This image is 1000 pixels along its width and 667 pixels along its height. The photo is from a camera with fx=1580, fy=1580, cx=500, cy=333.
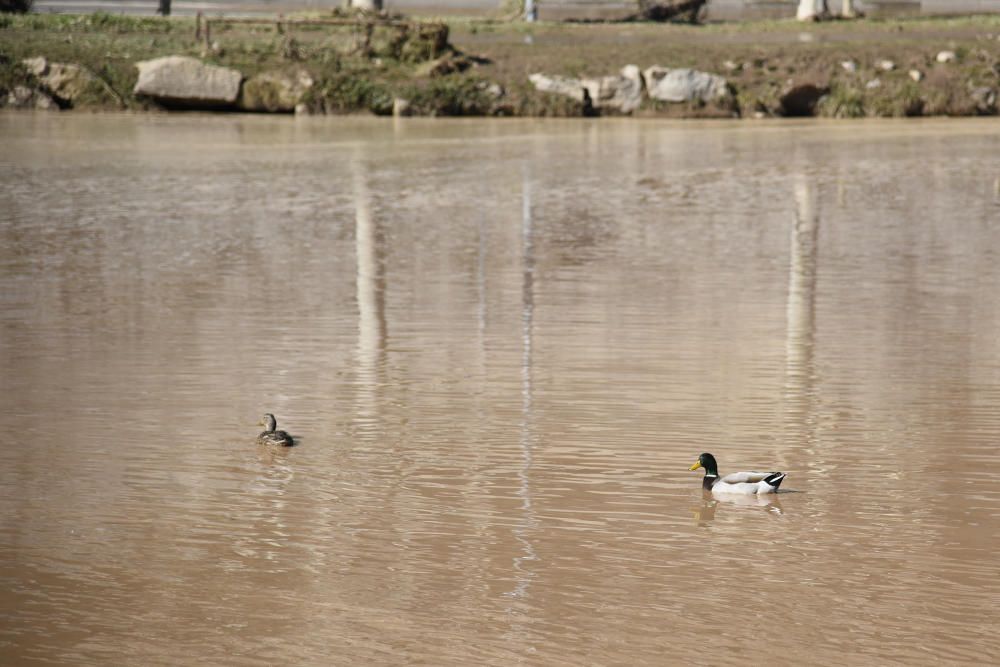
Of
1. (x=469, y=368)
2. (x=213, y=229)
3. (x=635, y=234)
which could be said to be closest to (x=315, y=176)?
(x=213, y=229)

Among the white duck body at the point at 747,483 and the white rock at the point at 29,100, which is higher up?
the white rock at the point at 29,100

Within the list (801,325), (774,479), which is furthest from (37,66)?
(774,479)

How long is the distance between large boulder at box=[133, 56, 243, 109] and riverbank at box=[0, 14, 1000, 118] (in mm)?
276

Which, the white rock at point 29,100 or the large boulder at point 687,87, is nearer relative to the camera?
the large boulder at point 687,87

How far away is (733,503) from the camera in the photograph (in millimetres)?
8562

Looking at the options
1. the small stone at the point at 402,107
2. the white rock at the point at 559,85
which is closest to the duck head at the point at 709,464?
the white rock at the point at 559,85

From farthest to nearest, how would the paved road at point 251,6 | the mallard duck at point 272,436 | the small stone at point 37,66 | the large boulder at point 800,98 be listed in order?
1. the paved road at point 251,6
2. the small stone at point 37,66
3. the large boulder at point 800,98
4. the mallard duck at point 272,436

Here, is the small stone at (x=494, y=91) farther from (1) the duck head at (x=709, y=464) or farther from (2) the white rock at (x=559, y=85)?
(1) the duck head at (x=709, y=464)

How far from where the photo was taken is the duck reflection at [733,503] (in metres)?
8.52

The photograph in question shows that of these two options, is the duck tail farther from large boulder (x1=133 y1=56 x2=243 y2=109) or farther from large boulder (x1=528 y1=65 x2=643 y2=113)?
large boulder (x1=133 y1=56 x2=243 y2=109)

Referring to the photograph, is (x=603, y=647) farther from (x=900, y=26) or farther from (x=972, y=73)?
(x=900, y=26)

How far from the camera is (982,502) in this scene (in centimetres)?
858

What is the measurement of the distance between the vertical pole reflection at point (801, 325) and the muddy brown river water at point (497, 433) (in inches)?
2.0

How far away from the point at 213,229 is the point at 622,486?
11.2 metres
